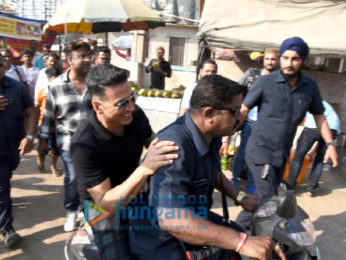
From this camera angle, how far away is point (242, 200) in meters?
2.19

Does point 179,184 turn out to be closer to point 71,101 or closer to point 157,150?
point 157,150

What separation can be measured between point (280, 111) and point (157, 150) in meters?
1.81

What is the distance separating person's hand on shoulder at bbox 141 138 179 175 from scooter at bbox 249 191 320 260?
2.21ft

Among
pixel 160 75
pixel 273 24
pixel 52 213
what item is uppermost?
pixel 273 24

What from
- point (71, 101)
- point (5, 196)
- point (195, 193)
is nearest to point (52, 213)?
point (5, 196)

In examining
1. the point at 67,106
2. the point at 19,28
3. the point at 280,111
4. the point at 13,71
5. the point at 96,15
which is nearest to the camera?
the point at 280,111

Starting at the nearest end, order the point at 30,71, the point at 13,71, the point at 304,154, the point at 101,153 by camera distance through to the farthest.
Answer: the point at 101,153 → the point at 304,154 → the point at 13,71 → the point at 30,71

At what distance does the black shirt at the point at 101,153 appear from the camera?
6.61ft

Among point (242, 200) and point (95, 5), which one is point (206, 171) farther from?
point (95, 5)

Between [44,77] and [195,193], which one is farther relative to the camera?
[44,77]

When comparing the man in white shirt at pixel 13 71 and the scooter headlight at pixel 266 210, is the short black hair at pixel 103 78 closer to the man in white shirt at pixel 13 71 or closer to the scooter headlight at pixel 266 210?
the scooter headlight at pixel 266 210

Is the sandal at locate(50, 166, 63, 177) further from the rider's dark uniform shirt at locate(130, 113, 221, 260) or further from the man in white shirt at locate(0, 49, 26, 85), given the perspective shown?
the rider's dark uniform shirt at locate(130, 113, 221, 260)

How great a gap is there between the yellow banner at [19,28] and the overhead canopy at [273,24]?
4.10 meters

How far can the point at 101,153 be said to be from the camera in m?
2.09
